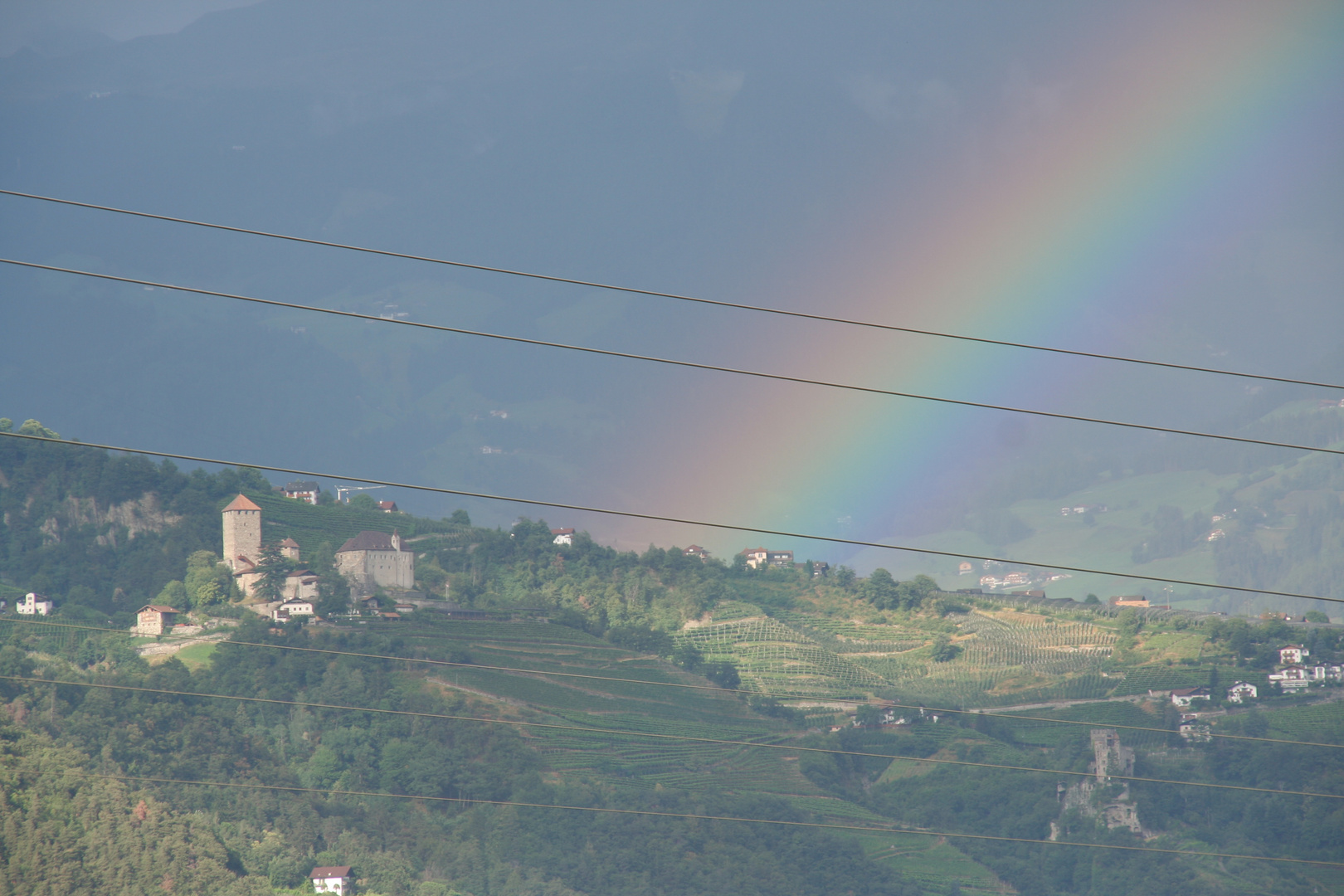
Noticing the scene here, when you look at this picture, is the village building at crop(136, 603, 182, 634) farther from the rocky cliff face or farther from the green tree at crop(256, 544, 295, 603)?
the rocky cliff face

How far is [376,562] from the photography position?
99.8 meters

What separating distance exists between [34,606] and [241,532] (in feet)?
53.5

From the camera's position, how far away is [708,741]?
88812mm

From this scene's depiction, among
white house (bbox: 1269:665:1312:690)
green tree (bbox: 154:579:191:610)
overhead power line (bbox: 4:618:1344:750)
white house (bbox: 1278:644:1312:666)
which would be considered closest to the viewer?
overhead power line (bbox: 4:618:1344:750)

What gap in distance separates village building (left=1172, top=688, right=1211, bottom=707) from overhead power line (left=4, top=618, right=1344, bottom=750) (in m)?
2.95

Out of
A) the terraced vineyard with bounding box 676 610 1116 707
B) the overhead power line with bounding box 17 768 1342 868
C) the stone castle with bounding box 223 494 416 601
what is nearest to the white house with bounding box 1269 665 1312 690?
the terraced vineyard with bounding box 676 610 1116 707

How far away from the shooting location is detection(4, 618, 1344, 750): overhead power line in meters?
86.1

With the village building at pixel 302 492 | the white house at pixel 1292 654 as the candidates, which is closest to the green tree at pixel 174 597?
the village building at pixel 302 492

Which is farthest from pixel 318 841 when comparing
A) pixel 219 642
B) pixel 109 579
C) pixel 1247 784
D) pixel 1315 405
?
pixel 1315 405

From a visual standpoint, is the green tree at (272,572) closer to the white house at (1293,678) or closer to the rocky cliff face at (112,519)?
the rocky cliff face at (112,519)

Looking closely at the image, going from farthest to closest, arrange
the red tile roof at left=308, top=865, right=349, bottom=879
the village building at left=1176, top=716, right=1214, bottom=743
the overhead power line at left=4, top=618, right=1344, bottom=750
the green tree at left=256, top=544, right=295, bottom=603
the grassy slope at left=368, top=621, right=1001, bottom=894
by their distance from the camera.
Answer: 1. the green tree at left=256, top=544, right=295, bottom=603
2. the village building at left=1176, top=716, right=1214, bottom=743
3. the overhead power line at left=4, top=618, right=1344, bottom=750
4. the grassy slope at left=368, top=621, right=1001, bottom=894
5. the red tile roof at left=308, top=865, right=349, bottom=879

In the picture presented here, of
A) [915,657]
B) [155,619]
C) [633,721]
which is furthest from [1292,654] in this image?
[155,619]

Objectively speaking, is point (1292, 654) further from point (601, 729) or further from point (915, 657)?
point (601, 729)

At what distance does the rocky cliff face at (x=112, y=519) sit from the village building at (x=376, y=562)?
14335 millimetres
